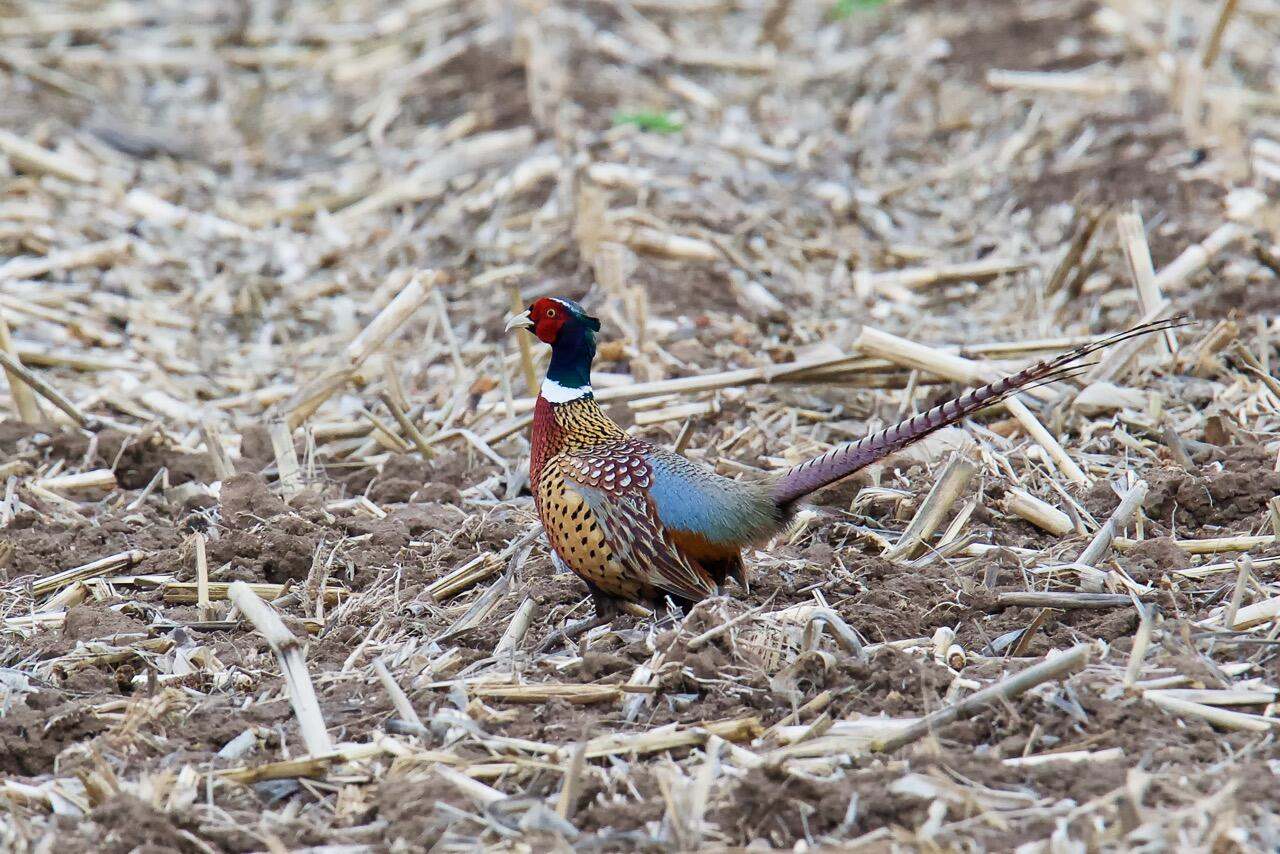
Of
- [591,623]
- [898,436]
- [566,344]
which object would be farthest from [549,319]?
[898,436]

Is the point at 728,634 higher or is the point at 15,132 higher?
the point at 15,132

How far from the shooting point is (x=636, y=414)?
5.39 metres

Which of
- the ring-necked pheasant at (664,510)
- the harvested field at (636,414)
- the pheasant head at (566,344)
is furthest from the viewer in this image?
the pheasant head at (566,344)

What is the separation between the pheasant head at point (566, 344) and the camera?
14.0 feet

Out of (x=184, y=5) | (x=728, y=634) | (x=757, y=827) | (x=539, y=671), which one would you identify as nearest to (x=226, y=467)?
(x=539, y=671)

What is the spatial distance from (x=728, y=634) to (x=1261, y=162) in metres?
4.91

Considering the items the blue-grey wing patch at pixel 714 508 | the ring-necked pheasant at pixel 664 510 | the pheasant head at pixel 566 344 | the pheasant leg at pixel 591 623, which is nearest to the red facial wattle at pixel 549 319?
the pheasant head at pixel 566 344

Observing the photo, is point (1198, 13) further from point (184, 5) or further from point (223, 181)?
point (184, 5)

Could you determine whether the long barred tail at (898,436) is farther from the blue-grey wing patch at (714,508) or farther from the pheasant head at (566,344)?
the pheasant head at (566,344)

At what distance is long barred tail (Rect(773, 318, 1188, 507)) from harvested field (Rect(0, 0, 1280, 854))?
30 centimetres

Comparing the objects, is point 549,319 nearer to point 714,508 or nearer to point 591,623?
point 714,508

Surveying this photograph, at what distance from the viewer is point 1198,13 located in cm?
953

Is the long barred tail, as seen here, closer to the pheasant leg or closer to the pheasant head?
the pheasant leg

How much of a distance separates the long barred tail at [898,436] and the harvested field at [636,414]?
30 centimetres
